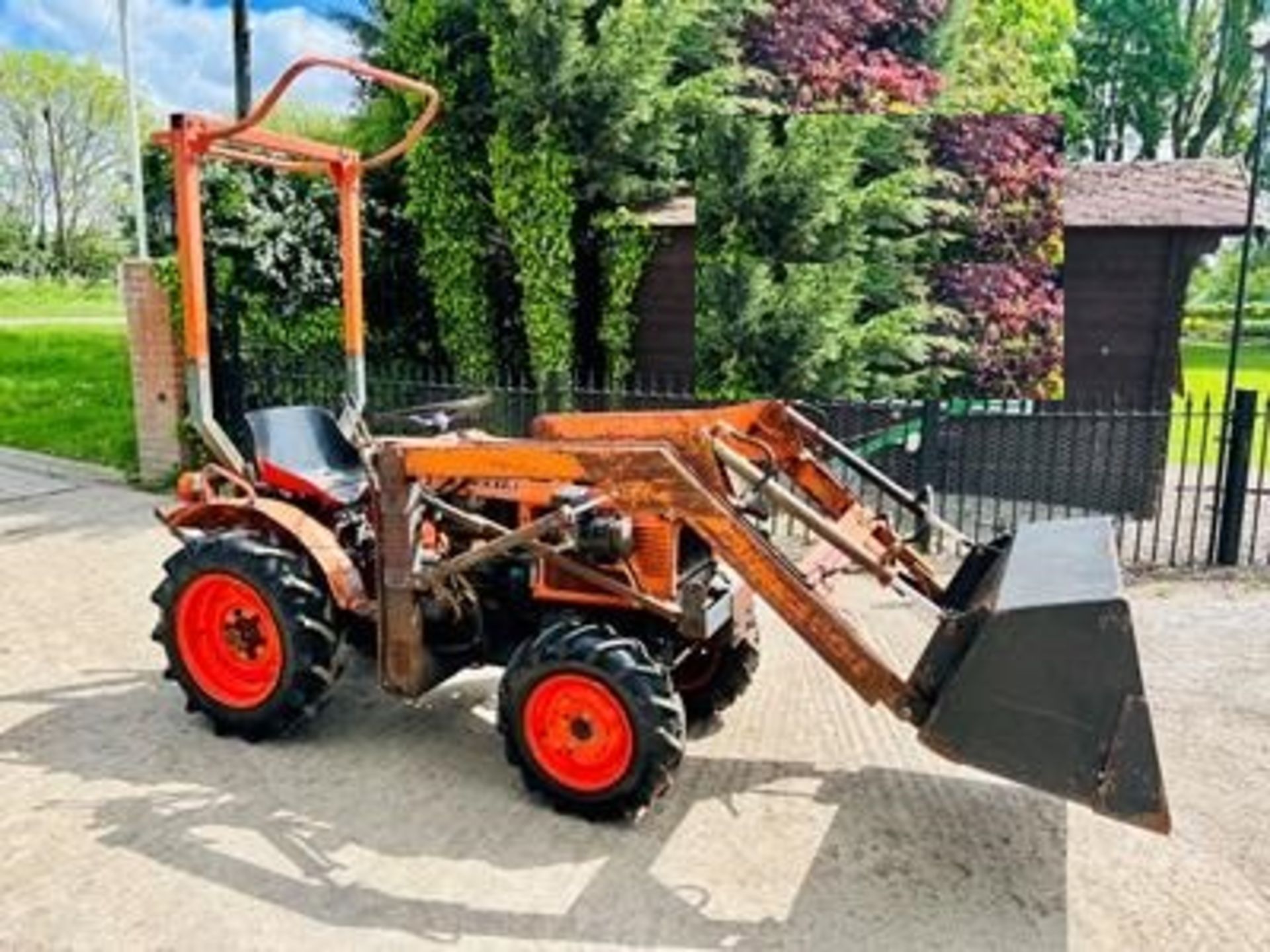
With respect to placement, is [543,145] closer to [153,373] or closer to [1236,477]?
[153,373]

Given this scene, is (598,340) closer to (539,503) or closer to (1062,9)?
(539,503)

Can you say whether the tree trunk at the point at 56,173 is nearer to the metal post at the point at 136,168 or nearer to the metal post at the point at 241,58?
the metal post at the point at 241,58

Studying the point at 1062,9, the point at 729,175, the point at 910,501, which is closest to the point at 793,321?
the point at 729,175

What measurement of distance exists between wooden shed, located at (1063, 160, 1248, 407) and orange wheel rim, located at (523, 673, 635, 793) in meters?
9.65

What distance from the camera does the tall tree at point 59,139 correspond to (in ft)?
151

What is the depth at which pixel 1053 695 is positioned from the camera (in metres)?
3.20

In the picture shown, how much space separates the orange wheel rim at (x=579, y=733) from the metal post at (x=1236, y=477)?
540cm

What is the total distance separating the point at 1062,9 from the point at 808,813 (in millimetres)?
24624

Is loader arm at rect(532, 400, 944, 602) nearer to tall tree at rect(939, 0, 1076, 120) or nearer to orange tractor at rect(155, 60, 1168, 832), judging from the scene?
orange tractor at rect(155, 60, 1168, 832)

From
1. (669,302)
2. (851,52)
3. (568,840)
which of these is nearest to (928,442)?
(669,302)

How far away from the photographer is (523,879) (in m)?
3.49

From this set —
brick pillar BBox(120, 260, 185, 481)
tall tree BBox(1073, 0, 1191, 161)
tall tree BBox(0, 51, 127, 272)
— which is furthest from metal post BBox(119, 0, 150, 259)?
tall tree BBox(0, 51, 127, 272)

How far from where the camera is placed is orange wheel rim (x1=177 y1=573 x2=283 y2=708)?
4.38m

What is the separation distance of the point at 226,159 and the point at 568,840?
3188mm
